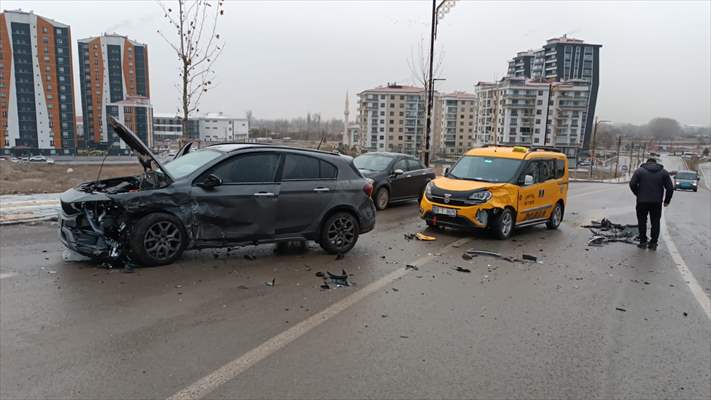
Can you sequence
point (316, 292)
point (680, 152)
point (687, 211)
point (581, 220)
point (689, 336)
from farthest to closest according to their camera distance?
1. point (680, 152)
2. point (687, 211)
3. point (581, 220)
4. point (316, 292)
5. point (689, 336)

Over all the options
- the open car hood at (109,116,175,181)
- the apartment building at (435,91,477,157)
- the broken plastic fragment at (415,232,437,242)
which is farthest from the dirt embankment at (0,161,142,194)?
the apartment building at (435,91,477,157)

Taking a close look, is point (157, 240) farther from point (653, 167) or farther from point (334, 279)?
point (653, 167)

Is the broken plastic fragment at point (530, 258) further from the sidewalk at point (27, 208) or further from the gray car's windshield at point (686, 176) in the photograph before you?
the gray car's windshield at point (686, 176)

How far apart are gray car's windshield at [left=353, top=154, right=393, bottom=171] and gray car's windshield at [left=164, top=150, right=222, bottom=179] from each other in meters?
7.07

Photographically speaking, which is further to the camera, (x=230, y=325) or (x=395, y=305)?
(x=395, y=305)

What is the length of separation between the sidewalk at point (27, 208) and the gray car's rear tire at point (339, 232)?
543 centimetres

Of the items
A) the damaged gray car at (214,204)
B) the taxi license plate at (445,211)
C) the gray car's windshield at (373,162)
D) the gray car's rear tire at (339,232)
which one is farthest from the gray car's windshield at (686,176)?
the damaged gray car at (214,204)

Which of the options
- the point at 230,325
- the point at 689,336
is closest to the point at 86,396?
the point at 230,325

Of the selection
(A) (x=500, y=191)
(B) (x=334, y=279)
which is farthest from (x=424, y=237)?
(B) (x=334, y=279)

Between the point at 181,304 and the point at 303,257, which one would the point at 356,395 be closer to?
the point at 181,304

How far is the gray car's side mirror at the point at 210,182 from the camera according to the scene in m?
6.59

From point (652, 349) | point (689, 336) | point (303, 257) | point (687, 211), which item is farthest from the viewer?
point (687, 211)

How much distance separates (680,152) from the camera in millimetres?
115438

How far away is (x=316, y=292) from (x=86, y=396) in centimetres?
289
